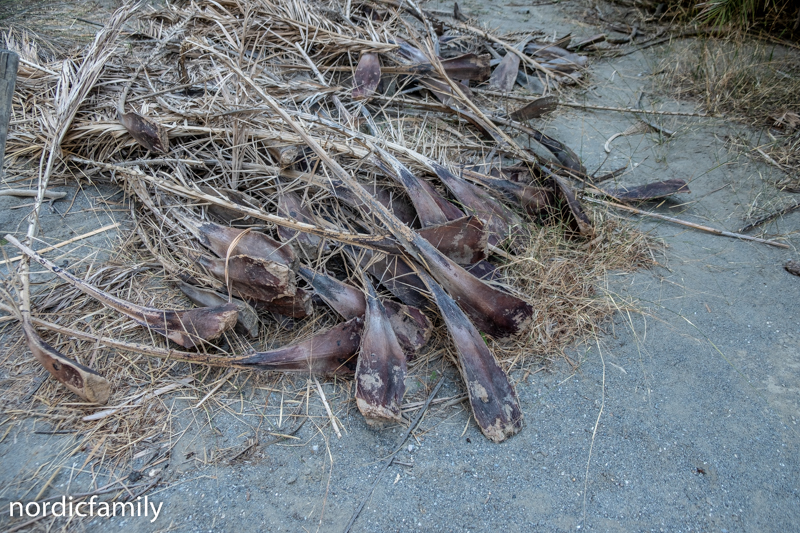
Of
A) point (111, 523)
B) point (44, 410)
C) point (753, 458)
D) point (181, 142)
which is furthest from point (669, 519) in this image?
point (181, 142)

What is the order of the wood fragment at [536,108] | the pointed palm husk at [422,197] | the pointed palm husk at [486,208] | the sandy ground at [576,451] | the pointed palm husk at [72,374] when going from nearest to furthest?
the sandy ground at [576,451]
the pointed palm husk at [72,374]
the pointed palm husk at [422,197]
the pointed palm husk at [486,208]
the wood fragment at [536,108]

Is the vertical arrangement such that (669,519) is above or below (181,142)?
below

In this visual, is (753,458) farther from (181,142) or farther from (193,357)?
(181,142)

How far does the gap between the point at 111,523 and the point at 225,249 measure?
99 centimetres

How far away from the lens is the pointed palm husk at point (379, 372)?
5.14ft

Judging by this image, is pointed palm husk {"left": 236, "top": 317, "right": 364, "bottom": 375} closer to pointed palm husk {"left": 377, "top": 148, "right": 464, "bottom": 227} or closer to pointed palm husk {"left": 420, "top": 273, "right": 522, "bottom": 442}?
pointed palm husk {"left": 420, "top": 273, "right": 522, "bottom": 442}

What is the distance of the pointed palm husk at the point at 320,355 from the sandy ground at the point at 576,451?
0.08m

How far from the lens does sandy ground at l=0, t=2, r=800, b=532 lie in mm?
1396

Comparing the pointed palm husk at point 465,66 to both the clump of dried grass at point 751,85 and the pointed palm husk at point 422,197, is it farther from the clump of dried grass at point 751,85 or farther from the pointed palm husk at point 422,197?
the clump of dried grass at point 751,85

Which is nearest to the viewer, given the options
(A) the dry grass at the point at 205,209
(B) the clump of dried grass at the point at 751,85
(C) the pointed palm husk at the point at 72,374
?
(C) the pointed palm husk at the point at 72,374

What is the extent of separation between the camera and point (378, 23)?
10.5 feet

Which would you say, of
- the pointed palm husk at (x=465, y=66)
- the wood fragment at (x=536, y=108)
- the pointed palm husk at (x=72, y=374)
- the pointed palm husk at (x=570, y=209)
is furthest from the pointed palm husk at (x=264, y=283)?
the pointed palm husk at (x=465, y=66)

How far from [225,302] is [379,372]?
0.67 metres

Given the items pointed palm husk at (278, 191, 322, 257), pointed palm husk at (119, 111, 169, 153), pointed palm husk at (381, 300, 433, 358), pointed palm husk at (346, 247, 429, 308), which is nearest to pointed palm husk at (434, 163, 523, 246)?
pointed palm husk at (346, 247, 429, 308)
